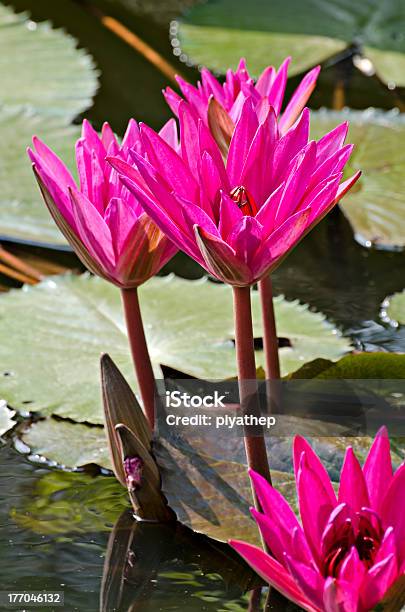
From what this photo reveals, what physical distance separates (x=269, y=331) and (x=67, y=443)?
0.31 metres

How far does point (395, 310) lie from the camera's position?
1.38 meters

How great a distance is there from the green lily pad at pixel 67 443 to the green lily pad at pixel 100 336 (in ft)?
0.05

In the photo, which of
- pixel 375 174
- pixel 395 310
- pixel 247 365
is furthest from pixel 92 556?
pixel 375 174

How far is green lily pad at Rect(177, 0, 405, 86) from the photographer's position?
2.26 meters

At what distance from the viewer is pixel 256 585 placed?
0.90 meters

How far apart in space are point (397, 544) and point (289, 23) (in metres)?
2.02

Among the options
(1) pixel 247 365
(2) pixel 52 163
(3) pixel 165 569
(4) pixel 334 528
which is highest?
(2) pixel 52 163

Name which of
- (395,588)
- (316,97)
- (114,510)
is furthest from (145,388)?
(316,97)

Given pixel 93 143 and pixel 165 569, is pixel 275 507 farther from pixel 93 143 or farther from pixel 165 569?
pixel 93 143

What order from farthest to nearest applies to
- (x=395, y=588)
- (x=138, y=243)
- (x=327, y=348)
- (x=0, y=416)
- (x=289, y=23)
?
1. (x=289, y=23)
2. (x=327, y=348)
3. (x=0, y=416)
4. (x=138, y=243)
5. (x=395, y=588)

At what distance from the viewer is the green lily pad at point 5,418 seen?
1.13m

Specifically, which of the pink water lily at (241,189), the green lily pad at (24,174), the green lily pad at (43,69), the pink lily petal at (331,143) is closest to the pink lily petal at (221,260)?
the pink water lily at (241,189)

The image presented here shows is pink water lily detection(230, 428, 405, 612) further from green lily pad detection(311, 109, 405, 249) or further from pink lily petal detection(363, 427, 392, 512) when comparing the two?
green lily pad detection(311, 109, 405, 249)

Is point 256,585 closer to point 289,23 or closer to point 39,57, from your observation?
point 39,57
